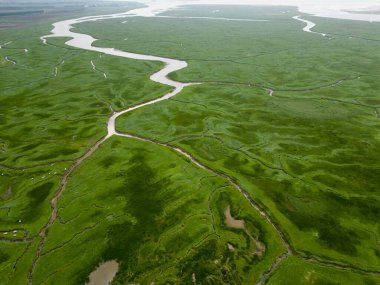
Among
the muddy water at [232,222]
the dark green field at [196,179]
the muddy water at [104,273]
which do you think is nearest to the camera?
the muddy water at [104,273]

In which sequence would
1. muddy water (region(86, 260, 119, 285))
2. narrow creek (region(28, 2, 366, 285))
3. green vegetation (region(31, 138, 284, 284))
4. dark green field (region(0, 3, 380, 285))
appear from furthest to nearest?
dark green field (region(0, 3, 380, 285)) < narrow creek (region(28, 2, 366, 285)) < green vegetation (region(31, 138, 284, 284)) < muddy water (region(86, 260, 119, 285))

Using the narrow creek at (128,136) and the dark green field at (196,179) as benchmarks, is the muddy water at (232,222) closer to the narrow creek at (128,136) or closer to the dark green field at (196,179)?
the dark green field at (196,179)

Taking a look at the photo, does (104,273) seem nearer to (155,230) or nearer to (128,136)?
(155,230)

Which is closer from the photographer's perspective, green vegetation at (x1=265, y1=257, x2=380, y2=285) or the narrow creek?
green vegetation at (x1=265, y1=257, x2=380, y2=285)

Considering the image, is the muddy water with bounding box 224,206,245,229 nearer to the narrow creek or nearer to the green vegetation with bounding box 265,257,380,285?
the narrow creek

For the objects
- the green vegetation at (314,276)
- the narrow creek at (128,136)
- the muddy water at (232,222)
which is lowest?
the narrow creek at (128,136)

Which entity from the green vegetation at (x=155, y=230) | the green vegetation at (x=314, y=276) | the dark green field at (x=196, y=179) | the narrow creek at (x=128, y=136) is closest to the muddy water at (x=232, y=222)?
the dark green field at (x=196, y=179)

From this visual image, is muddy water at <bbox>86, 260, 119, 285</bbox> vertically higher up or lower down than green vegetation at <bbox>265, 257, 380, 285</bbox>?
lower down

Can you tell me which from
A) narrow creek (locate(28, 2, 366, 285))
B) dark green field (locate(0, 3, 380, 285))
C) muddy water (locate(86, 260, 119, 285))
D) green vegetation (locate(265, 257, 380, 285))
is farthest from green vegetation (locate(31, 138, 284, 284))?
green vegetation (locate(265, 257, 380, 285))
